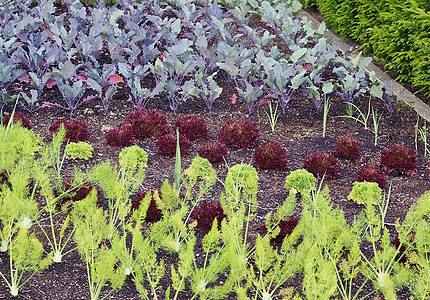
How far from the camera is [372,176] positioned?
163 inches

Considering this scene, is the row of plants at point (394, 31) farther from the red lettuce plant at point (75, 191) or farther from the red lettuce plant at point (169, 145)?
the red lettuce plant at point (75, 191)

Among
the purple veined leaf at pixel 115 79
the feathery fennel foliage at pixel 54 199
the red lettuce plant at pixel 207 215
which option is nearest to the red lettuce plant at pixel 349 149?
the red lettuce plant at pixel 207 215

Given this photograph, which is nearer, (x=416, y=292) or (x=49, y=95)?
(x=416, y=292)

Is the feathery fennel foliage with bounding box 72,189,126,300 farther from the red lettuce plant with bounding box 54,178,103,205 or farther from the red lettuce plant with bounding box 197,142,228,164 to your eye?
the red lettuce plant with bounding box 197,142,228,164

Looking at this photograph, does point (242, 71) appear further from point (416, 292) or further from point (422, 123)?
point (416, 292)

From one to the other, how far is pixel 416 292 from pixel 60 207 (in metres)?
2.13

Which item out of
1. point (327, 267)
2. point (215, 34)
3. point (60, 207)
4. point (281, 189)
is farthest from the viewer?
point (215, 34)

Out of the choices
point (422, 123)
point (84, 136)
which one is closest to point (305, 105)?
point (422, 123)

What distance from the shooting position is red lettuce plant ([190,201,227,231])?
11.8ft

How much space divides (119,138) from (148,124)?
32cm

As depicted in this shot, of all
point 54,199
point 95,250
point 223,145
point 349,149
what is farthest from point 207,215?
point 349,149

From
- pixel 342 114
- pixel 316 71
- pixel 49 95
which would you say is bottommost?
pixel 49 95

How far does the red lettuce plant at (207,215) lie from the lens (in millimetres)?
3586

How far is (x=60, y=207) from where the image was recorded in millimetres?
3742
